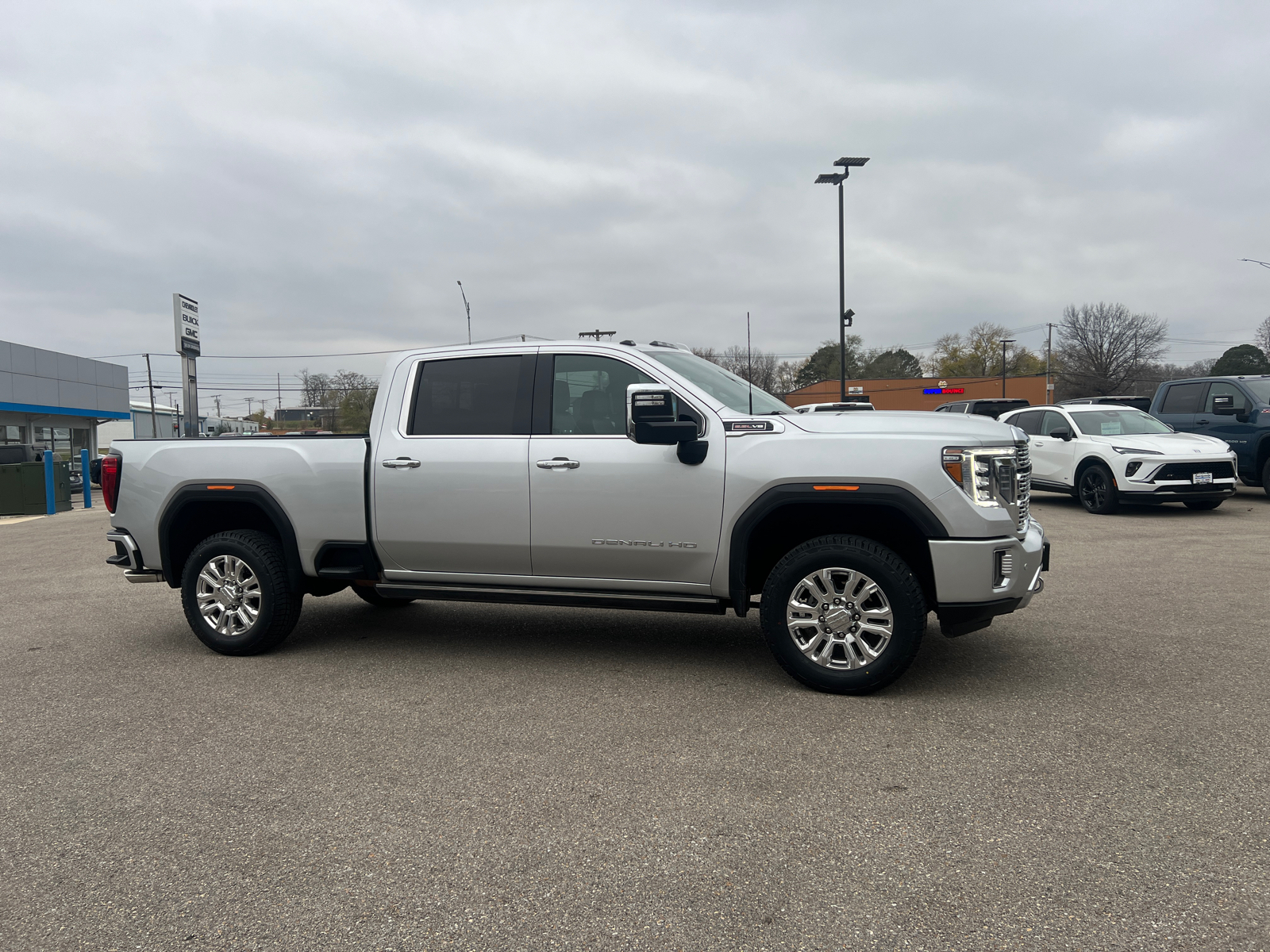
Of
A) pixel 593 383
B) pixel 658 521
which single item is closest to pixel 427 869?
pixel 658 521

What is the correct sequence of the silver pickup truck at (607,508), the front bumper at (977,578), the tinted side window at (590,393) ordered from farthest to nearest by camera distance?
1. the tinted side window at (590,393)
2. the silver pickup truck at (607,508)
3. the front bumper at (977,578)

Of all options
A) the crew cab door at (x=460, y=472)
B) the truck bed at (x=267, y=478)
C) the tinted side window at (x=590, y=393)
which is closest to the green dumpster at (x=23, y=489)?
the truck bed at (x=267, y=478)

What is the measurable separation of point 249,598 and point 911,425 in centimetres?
422

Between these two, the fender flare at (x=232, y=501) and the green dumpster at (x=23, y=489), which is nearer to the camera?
the fender flare at (x=232, y=501)

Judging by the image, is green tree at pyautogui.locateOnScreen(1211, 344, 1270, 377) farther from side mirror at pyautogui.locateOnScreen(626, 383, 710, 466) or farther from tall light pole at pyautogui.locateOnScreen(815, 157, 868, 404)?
side mirror at pyautogui.locateOnScreen(626, 383, 710, 466)

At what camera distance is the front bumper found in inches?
177

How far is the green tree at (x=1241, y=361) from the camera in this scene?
75188 millimetres

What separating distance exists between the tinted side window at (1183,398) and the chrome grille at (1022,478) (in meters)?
12.1

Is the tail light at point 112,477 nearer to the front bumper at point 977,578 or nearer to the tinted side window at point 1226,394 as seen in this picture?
the front bumper at point 977,578

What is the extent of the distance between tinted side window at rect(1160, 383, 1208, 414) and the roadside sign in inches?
697

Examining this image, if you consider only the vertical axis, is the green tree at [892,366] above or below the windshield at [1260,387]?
above

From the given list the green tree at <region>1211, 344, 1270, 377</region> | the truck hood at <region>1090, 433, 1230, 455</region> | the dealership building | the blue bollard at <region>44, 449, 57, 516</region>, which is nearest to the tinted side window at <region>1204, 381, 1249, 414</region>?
the truck hood at <region>1090, 433, 1230, 455</region>

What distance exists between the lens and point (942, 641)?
19.5 feet

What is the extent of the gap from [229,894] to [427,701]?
1.97 m
